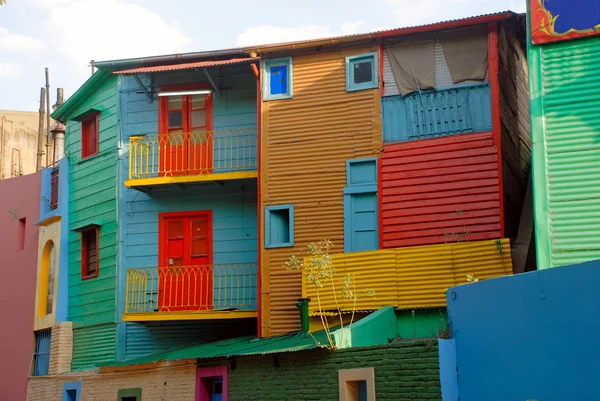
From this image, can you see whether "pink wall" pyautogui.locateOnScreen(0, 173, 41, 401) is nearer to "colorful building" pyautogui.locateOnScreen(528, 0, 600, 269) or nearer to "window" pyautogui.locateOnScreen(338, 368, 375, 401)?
"window" pyautogui.locateOnScreen(338, 368, 375, 401)

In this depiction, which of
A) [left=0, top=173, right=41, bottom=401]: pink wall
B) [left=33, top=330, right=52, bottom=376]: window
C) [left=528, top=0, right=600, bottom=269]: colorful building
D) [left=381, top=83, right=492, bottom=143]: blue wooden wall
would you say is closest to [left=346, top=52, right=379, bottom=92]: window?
[left=381, top=83, right=492, bottom=143]: blue wooden wall

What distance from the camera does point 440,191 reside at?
18.2 meters

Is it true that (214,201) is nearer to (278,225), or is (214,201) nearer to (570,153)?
(278,225)

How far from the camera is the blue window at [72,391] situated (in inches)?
829

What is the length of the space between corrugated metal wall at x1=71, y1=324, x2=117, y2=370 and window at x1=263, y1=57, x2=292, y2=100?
6407 millimetres

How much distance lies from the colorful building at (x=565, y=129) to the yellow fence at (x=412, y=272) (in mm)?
3230

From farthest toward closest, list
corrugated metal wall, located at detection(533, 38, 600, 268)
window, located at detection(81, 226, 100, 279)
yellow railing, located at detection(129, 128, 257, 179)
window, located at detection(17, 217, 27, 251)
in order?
window, located at detection(17, 217, 27, 251), window, located at detection(81, 226, 100, 279), yellow railing, located at detection(129, 128, 257, 179), corrugated metal wall, located at detection(533, 38, 600, 268)

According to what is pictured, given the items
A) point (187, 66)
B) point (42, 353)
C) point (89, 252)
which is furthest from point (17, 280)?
point (187, 66)

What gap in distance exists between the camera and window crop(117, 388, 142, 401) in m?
19.4

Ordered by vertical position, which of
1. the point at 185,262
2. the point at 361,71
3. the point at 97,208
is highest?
the point at 361,71

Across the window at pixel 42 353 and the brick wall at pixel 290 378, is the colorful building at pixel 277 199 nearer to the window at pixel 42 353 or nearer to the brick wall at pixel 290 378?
the brick wall at pixel 290 378

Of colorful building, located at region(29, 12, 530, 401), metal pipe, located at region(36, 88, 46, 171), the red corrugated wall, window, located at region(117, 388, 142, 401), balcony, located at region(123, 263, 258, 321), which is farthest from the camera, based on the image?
metal pipe, located at region(36, 88, 46, 171)

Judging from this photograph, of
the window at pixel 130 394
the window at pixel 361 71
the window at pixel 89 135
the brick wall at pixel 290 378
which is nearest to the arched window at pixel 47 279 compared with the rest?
the brick wall at pixel 290 378

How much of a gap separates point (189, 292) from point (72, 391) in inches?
153
